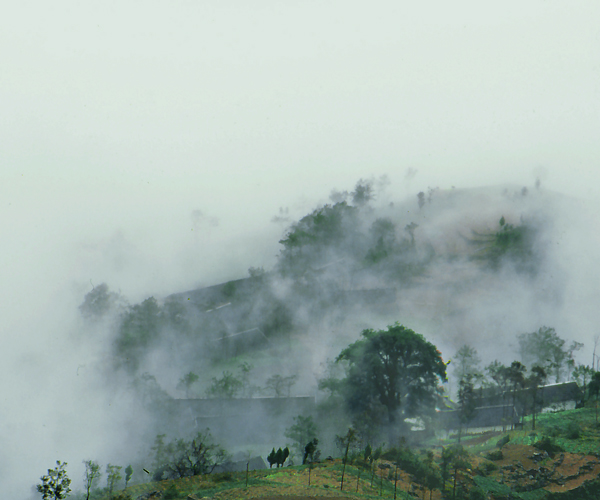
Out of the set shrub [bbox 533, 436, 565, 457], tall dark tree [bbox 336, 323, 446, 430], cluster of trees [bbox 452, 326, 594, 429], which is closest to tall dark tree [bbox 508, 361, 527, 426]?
cluster of trees [bbox 452, 326, 594, 429]

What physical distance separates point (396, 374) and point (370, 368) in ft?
8.48

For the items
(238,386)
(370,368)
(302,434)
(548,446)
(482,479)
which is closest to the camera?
(482,479)

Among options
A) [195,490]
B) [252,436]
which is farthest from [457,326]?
[195,490]

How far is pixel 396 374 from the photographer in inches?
1832

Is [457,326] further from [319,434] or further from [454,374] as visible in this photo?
[319,434]

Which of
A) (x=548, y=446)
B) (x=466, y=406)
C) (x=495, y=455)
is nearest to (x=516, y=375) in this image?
(x=466, y=406)

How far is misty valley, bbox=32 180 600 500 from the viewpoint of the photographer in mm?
34375

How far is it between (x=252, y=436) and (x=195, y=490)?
72.8 ft

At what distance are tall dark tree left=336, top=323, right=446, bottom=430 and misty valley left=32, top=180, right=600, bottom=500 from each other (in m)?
0.13

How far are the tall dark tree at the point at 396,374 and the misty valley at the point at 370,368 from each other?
0.13 meters

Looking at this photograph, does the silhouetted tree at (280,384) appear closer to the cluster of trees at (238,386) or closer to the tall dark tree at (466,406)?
the cluster of trees at (238,386)

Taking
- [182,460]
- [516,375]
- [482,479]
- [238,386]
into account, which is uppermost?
[516,375]

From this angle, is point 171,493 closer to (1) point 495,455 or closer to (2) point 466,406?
(1) point 495,455

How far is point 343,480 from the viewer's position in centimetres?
3102
